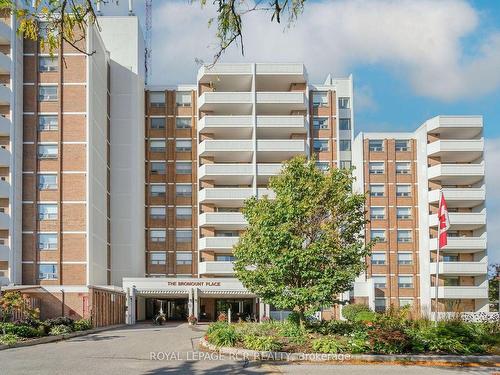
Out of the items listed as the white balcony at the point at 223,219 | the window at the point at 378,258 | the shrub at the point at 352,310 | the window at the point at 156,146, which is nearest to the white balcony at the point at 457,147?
the window at the point at 378,258

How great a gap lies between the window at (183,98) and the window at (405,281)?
90.7 ft

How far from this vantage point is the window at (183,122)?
66000 mm

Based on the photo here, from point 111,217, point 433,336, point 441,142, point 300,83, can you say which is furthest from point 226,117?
point 433,336

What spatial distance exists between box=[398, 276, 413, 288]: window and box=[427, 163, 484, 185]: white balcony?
33.6 feet

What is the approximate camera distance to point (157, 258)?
2520 inches

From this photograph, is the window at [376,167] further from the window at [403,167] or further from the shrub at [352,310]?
the shrub at [352,310]

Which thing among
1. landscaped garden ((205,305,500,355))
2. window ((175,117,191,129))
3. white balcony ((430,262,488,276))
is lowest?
white balcony ((430,262,488,276))

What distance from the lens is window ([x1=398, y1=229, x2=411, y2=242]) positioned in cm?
6569

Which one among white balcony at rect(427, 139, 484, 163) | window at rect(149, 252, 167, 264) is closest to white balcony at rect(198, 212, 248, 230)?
window at rect(149, 252, 167, 264)

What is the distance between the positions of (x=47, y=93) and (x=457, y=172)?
1523 inches

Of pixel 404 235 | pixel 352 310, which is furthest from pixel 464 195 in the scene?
pixel 352 310

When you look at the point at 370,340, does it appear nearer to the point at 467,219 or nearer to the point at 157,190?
the point at 467,219

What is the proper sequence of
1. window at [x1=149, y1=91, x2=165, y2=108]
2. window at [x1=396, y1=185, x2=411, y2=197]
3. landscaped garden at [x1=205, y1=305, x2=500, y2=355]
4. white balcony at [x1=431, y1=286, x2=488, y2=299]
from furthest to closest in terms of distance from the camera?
window at [x1=149, y1=91, x2=165, y2=108] < window at [x1=396, y1=185, x2=411, y2=197] < white balcony at [x1=431, y1=286, x2=488, y2=299] < landscaped garden at [x1=205, y1=305, x2=500, y2=355]

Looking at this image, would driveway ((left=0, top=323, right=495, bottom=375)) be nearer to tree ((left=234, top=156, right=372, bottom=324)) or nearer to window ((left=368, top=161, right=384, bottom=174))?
tree ((left=234, top=156, right=372, bottom=324))
